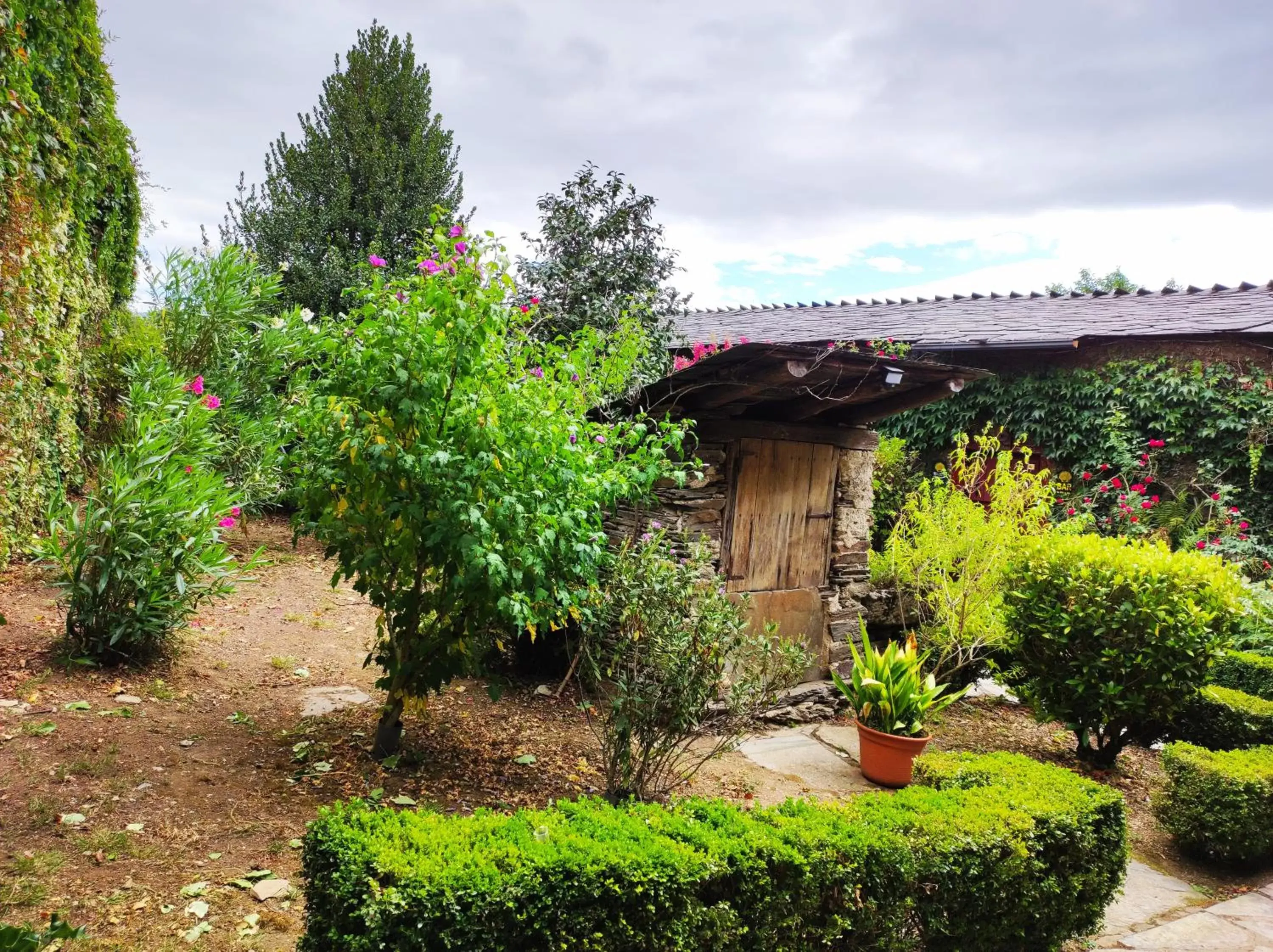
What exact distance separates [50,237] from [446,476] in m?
4.46

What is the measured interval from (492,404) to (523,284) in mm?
5147

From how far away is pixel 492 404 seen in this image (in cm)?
346

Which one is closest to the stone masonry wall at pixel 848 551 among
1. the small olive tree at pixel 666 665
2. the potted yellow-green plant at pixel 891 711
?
the potted yellow-green plant at pixel 891 711

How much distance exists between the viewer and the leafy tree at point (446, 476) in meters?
3.48

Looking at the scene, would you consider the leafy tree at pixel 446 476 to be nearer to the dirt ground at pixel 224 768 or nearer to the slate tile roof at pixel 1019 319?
the dirt ground at pixel 224 768

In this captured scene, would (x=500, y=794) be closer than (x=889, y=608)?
Yes

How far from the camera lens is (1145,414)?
925 centimetres

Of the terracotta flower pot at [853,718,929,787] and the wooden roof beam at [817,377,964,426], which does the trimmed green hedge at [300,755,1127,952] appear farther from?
the wooden roof beam at [817,377,964,426]

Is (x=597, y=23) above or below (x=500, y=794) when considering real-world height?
above

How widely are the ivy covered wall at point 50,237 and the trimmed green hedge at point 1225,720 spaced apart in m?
8.52

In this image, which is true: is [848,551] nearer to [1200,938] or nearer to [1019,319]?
[1200,938]

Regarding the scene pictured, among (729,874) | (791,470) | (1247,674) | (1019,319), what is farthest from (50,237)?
(1019,319)

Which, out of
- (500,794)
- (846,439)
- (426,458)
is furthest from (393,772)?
(846,439)

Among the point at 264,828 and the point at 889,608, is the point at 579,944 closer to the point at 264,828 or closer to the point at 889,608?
the point at 264,828
